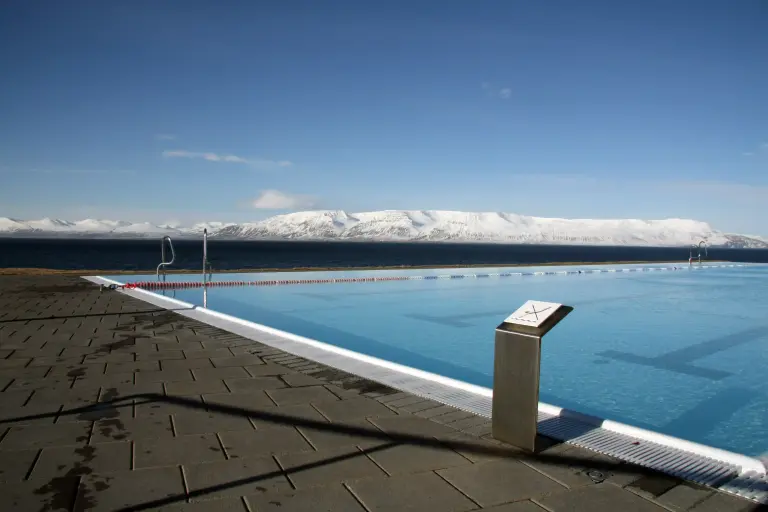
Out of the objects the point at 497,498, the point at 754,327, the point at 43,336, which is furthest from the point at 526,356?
the point at 754,327

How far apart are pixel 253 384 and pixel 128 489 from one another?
6.42 ft

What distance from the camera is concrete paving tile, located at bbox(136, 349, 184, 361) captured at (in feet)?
18.4

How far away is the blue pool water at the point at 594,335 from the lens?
650cm

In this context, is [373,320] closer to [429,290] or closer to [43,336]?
[429,290]

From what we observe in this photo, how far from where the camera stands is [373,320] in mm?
12219

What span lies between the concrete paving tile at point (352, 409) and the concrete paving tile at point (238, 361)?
1.55 meters

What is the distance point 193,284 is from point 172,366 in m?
11.3

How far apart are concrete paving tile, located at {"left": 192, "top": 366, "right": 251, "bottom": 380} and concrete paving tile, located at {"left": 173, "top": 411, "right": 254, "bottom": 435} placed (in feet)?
3.18

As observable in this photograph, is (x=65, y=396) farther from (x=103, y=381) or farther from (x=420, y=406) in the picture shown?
(x=420, y=406)

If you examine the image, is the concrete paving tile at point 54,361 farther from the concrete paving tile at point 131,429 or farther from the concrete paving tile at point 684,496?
the concrete paving tile at point 684,496

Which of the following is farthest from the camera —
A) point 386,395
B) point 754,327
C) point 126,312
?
point 754,327

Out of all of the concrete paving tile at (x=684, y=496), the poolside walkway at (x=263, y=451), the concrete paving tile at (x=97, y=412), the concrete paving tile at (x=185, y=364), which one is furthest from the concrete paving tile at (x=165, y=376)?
the concrete paving tile at (x=684, y=496)

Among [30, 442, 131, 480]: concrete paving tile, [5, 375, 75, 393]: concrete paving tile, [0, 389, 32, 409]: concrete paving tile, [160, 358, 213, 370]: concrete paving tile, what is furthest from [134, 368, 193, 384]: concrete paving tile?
[30, 442, 131, 480]: concrete paving tile

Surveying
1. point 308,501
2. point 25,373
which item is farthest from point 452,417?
point 25,373
